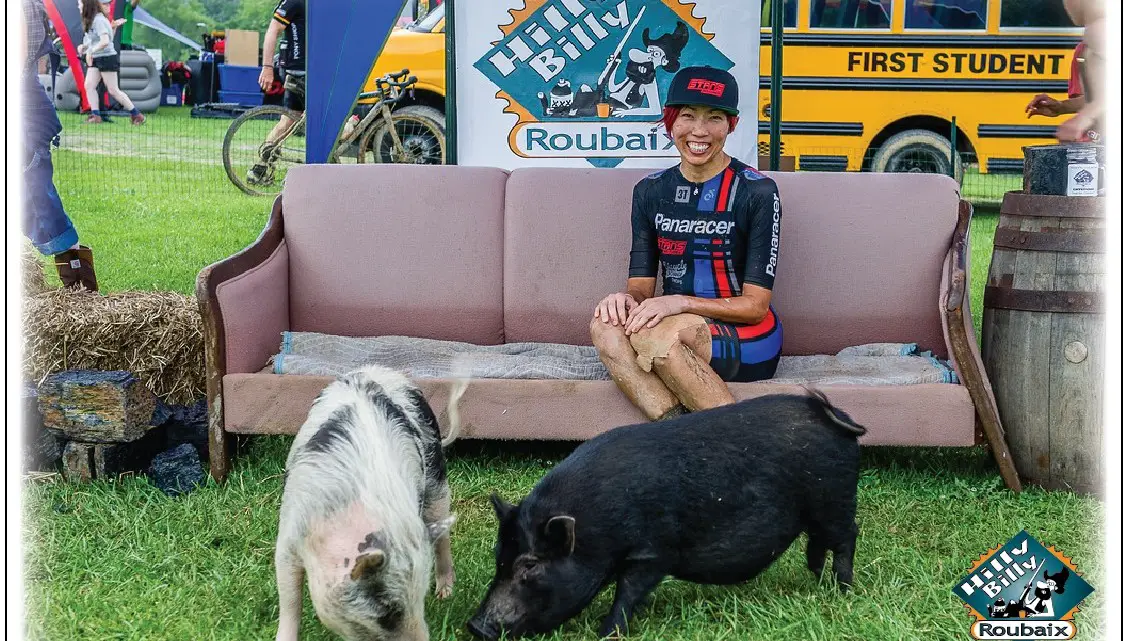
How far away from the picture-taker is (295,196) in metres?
5.39

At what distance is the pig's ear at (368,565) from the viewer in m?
2.58

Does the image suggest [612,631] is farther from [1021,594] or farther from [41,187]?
[41,187]

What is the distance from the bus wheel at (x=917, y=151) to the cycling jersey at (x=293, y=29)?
5862 millimetres

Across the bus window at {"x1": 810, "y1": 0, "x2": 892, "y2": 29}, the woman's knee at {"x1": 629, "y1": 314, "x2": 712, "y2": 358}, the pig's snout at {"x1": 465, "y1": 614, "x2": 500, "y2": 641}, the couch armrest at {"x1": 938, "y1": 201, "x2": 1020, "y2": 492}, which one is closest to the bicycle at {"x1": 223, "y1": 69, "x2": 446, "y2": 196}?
the bus window at {"x1": 810, "y1": 0, "x2": 892, "y2": 29}

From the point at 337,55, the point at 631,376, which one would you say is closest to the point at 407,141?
the point at 337,55

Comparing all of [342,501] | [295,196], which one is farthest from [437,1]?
[342,501]

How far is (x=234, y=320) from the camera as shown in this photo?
15.3ft

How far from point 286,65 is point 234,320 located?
726 cm

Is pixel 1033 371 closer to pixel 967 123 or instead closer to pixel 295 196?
pixel 295 196

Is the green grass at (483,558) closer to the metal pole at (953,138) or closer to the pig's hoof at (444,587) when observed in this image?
the pig's hoof at (444,587)

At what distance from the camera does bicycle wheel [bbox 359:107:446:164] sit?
9.73m

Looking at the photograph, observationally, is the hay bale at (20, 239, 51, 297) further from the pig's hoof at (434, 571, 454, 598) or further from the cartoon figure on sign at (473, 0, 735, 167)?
the pig's hoof at (434, 571, 454, 598)

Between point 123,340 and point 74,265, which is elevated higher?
point 74,265
